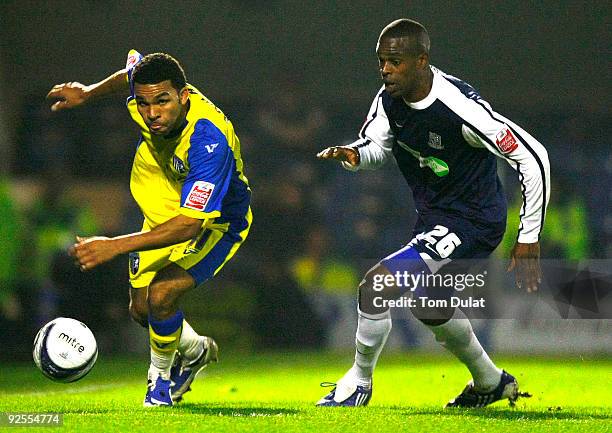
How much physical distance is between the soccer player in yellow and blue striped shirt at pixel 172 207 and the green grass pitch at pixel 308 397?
365 mm

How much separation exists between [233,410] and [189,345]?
2.52ft

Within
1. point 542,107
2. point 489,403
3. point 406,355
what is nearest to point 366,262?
point 406,355

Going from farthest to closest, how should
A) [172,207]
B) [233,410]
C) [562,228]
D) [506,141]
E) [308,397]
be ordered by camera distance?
[562,228]
[308,397]
[172,207]
[233,410]
[506,141]

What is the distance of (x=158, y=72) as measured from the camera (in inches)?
231

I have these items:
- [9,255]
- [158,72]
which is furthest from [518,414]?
[9,255]

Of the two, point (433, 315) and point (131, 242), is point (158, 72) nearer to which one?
point (131, 242)

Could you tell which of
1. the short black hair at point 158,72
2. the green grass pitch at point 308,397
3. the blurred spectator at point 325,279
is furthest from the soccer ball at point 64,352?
the blurred spectator at point 325,279

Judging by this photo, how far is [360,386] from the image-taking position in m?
6.42

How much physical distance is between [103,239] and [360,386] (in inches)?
72.6

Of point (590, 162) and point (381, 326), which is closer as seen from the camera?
point (381, 326)

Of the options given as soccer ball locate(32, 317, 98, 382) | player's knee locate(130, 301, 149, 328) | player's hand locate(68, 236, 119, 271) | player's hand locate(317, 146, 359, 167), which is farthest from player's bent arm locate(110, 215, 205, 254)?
player's knee locate(130, 301, 149, 328)

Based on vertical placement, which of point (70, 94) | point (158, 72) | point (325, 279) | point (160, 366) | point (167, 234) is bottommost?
point (325, 279)

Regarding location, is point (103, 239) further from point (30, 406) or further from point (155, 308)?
point (30, 406)

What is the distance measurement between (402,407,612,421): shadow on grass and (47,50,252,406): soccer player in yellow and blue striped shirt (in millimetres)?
1376
